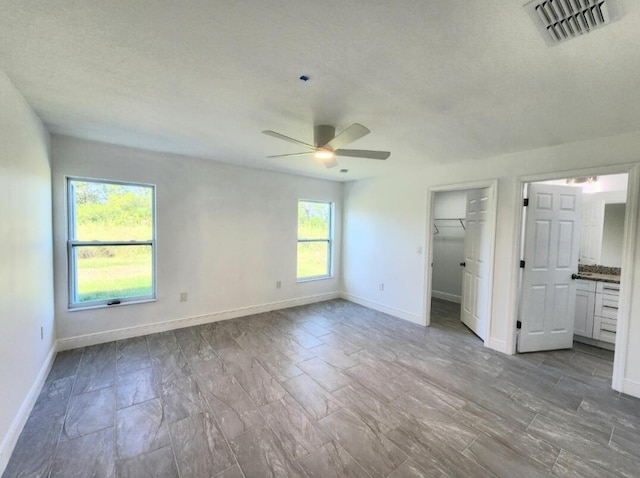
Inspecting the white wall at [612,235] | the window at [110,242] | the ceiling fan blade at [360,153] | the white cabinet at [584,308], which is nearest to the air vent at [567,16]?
the ceiling fan blade at [360,153]

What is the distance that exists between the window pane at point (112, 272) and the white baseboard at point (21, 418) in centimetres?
84

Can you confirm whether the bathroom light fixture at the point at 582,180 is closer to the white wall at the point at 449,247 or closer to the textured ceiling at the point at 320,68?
the white wall at the point at 449,247

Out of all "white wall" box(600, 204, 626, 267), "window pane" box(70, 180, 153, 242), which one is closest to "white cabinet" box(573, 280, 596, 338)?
"white wall" box(600, 204, 626, 267)

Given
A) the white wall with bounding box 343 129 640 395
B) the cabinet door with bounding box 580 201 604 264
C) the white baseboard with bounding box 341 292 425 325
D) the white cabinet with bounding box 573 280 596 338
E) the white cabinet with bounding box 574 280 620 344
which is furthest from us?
the white baseboard with bounding box 341 292 425 325

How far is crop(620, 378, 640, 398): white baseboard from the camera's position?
2.43 metres

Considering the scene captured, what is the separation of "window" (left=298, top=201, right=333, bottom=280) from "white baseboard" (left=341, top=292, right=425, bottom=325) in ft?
2.08

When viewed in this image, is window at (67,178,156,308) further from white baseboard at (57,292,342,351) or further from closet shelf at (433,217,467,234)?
closet shelf at (433,217,467,234)

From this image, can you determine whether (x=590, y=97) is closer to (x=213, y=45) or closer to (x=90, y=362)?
(x=213, y=45)

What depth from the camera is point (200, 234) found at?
391cm

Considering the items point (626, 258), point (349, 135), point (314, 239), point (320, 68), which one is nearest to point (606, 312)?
point (626, 258)

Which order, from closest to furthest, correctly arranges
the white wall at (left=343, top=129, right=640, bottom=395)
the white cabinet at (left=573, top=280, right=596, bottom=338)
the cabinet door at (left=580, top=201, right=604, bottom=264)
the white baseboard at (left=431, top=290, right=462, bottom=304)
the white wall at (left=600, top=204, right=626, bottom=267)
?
the white wall at (left=343, top=129, right=640, bottom=395), the white cabinet at (left=573, top=280, right=596, bottom=338), the white wall at (left=600, top=204, right=626, bottom=267), the cabinet door at (left=580, top=201, right=604, bottom=264), the white baseboard at (left=431, top=290, right=462, bottom=304)

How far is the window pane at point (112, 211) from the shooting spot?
317cm

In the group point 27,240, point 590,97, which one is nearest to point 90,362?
point 27,240

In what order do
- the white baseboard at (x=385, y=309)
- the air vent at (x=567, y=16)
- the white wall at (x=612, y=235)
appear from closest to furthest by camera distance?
the air vent at (x=567, y=16)
the white wall at (x=612, y=235)
the white baseboard at (x=385, y=309)
